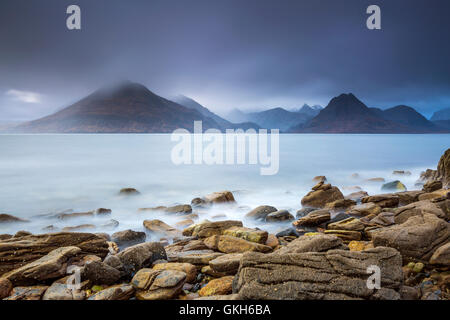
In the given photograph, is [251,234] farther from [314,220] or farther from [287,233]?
[314,220]

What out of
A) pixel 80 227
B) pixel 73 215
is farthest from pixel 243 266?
pixel 73 215

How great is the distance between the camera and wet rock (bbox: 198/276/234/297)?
12.9 ft

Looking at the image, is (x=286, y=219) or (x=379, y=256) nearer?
(x=379, y=256)

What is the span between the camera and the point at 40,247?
5301 mm

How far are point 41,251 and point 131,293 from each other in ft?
9.12

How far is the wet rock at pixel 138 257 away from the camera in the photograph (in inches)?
188

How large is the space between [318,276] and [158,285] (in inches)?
97.2

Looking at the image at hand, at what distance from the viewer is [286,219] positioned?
930cm

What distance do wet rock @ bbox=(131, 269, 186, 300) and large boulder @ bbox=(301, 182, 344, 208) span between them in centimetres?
869

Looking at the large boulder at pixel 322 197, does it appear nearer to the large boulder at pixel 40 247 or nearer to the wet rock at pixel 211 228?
the wet rock at pixel 211 228

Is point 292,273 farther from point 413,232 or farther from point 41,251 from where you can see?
point 41,251

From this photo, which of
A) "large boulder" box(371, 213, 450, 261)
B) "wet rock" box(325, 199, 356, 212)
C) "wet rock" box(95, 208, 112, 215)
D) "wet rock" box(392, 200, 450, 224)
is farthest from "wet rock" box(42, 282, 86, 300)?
"wet rock" box(325, 199, 356, 212)
